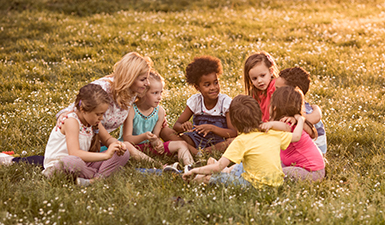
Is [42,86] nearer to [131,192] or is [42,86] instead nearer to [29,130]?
[29,130]

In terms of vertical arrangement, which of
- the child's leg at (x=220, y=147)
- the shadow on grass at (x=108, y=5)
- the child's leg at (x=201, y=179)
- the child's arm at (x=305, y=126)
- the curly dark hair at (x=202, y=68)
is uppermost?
the shadow on grass at (x=108, y=5)

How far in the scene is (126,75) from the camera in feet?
18.3

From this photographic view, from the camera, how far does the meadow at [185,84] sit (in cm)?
412

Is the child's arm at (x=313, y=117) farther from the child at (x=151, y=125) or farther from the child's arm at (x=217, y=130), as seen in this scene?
the child at (x=151, y=125)

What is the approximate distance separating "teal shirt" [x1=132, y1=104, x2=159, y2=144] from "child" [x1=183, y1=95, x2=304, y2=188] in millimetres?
1850

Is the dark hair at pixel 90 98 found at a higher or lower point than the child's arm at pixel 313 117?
higher

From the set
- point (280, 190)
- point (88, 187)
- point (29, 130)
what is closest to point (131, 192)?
point (88, 187)

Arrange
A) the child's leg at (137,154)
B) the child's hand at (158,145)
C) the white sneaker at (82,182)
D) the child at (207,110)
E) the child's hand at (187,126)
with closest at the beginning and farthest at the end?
the white sneaker at (82,182), the child's leg at (137,154), the child's hand at (158,145), the child at (207,110), the child's hand at (187,126)

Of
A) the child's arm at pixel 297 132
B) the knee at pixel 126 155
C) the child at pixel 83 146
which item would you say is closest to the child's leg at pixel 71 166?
the child at pixel 83 146

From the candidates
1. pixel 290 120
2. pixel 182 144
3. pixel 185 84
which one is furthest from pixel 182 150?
pixel 185 84

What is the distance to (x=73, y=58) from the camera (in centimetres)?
1092

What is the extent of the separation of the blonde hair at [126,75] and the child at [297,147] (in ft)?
6.55

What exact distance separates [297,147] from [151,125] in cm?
248

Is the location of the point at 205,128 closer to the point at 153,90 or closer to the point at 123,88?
the point at 153,90
